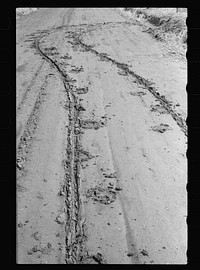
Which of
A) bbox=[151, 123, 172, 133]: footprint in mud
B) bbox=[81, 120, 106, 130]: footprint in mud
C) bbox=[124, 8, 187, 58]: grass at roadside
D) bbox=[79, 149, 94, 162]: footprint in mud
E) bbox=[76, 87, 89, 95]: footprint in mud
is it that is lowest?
bbox=[79, 149, 94, 162]: footprint in mud

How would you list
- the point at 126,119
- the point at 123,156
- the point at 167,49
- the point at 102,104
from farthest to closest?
the point at 167,49
the point at 102,104
the point at 126,119
the point at 123,156

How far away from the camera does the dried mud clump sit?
3666 mm

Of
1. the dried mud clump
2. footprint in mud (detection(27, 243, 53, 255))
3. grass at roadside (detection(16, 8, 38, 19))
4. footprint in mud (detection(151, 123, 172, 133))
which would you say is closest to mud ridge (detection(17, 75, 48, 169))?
the dried mud clump

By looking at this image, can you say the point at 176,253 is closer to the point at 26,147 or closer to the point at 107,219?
the point at 107,219

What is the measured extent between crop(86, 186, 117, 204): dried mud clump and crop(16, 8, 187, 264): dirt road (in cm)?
1

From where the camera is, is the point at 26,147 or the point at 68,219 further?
the point at 26,147

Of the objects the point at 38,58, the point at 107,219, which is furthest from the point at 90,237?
the point at 38,58

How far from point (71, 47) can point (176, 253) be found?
7.23 m

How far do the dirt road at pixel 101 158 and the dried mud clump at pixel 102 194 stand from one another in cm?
1

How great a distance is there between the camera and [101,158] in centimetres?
438

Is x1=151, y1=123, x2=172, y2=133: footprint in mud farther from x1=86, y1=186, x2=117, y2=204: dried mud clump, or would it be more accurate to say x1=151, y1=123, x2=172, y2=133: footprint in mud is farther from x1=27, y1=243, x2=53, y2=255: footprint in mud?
x1=27, y1=243, x2=53, y2=255: footprint in mud

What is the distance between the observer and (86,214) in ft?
11.4

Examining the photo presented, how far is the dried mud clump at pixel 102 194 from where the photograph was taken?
367 cm

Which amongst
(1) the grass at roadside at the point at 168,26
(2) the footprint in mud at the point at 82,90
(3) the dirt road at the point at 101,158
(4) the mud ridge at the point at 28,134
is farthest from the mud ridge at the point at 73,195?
(1) the grass at roadside at the point at 168,26
